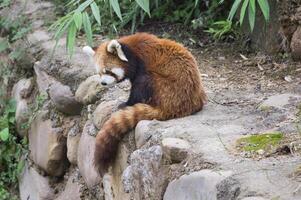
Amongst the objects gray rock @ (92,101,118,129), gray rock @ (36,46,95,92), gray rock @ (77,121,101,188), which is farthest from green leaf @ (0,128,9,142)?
gray rock @ (92,101,118,129)

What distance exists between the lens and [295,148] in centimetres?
299

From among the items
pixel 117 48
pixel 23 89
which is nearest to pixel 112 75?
pixel 117 48

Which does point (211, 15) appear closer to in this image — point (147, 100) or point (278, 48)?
point (278, 48)

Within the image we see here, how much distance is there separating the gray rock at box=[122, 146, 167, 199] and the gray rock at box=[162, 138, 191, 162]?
0.06 metres

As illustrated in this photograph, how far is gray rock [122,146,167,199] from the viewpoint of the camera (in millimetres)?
3307

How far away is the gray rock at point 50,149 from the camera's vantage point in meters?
5.07

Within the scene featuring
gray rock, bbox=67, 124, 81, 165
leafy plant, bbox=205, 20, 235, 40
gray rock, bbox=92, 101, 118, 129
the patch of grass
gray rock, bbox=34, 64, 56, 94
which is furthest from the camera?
gray rock, bbox=34, 64, 56, 94

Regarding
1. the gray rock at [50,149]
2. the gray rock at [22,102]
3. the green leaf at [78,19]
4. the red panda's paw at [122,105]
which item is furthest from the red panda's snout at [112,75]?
the gray rock at [22,102]

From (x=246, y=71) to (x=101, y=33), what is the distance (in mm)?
1568

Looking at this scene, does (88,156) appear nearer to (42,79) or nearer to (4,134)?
(42,79)

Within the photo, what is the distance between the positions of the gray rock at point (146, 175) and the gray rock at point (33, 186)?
169 centimetres

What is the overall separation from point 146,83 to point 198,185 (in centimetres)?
108

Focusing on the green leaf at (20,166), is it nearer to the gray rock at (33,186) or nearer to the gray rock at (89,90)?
the gray rock at (33,186)

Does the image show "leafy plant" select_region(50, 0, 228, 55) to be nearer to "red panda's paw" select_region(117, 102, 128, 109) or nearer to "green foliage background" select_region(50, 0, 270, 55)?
"green foliage background" select_region(50, 0, 270, 55)
